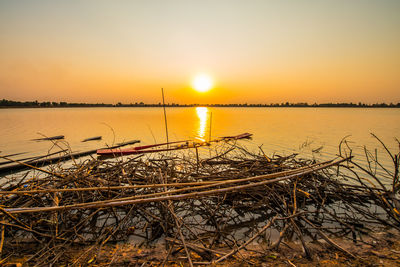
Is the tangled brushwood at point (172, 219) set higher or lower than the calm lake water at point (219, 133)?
higher

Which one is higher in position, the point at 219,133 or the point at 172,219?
the point at 172,219

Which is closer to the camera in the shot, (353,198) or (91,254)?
(91,254)

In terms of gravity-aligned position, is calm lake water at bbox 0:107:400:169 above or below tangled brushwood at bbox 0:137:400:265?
below

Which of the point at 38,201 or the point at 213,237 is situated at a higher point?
the point at 38,201

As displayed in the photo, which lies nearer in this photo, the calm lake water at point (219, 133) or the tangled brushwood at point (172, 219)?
the tangled brushwood at point (172, 219)

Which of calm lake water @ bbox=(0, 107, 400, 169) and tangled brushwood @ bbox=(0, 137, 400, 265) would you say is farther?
calm lake water @ bbox=(0, 107, 400, 169)

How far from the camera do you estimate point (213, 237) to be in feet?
9.36

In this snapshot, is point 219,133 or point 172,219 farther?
point 219,133

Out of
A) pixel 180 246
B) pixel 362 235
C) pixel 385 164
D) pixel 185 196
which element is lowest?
pixel 385 164

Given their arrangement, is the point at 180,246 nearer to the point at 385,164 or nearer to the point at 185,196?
the point at 185,196

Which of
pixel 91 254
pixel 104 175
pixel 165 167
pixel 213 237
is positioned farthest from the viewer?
pixel 165 167

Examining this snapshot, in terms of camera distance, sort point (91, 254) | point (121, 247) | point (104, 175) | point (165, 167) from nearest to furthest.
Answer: point (91, 254), point (121, 247), point (104, 175), point (165, 167)

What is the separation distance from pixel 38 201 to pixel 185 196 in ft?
8.52

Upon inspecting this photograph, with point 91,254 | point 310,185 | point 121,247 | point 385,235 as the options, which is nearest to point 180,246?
point 121,247
